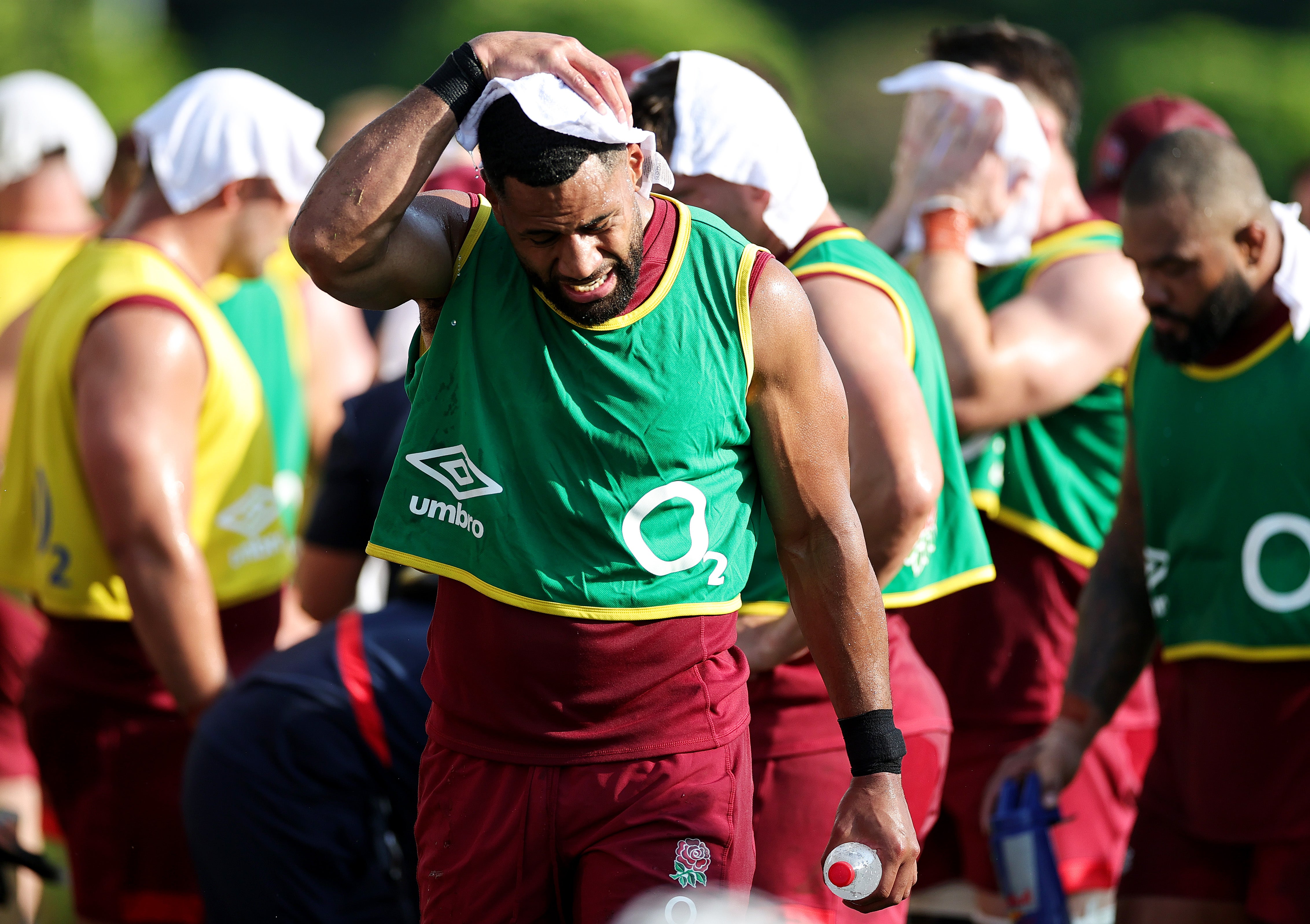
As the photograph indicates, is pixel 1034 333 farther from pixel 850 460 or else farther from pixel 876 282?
pixel 850 460

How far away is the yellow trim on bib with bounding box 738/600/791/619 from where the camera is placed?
11.0 feet

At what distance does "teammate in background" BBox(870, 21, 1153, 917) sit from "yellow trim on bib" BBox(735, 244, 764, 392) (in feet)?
5.73

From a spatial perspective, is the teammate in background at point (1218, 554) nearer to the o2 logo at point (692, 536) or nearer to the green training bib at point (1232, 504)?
the green training bib at point (1232, 504)

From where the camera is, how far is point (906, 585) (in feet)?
11.4

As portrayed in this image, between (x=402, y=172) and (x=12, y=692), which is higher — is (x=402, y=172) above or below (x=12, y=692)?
above

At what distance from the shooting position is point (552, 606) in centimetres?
256

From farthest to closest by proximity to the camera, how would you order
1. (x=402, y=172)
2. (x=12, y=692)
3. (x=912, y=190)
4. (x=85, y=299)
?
(x=12, y=692), (x=912, y=190), (x=85, y=299), (x=402, y=172)

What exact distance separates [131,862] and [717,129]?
2633 mm

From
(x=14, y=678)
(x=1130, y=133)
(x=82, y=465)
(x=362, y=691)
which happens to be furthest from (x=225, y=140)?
(x=1130, y=133)

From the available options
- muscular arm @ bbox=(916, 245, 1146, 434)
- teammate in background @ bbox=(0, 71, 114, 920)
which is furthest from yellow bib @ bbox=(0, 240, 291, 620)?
muscular arm @ bbox=(916, 245, 1146, 434)

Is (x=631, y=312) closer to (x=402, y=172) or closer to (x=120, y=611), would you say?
(x=402, y=172)

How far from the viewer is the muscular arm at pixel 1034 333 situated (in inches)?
166

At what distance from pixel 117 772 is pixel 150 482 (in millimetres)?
873

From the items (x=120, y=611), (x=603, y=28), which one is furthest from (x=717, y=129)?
(x=603, y=28)
